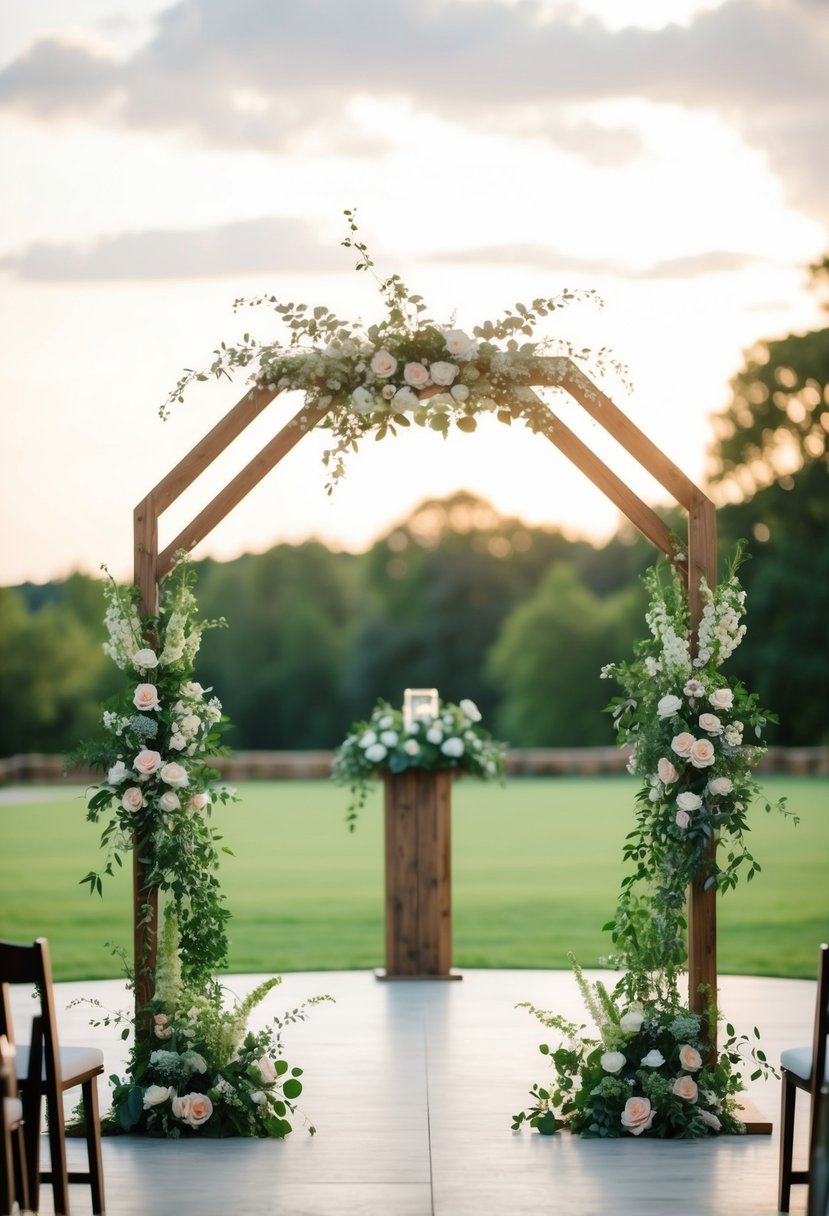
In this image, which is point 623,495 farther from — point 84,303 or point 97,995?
point 84,303

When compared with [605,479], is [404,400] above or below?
above

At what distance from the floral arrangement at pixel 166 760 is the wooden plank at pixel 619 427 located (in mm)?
1558

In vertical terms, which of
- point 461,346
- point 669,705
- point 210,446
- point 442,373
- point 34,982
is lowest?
point 34,982

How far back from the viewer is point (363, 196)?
52.0 ft

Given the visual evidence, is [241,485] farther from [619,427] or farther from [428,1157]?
[428,1157]

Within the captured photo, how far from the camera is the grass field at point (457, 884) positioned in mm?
11289

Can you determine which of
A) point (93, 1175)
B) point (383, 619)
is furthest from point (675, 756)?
point (383, 619)

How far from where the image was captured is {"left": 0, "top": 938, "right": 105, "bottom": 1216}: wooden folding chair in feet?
14.2

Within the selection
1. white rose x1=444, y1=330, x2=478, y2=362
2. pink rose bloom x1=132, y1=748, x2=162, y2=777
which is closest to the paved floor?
pink rose bloom x1=132, y1=748, x2=162, y2=777

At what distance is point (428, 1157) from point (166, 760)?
1.67 meters

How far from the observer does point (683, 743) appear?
18.7ft

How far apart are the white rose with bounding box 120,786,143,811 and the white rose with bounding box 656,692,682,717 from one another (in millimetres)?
1886

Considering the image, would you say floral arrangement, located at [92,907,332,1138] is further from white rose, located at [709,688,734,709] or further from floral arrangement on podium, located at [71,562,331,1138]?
white rose, located at [709,688,734,709]

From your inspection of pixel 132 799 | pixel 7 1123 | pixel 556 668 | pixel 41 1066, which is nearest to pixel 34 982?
pixel 41 1066
